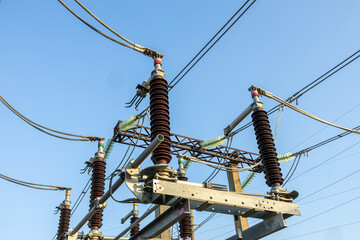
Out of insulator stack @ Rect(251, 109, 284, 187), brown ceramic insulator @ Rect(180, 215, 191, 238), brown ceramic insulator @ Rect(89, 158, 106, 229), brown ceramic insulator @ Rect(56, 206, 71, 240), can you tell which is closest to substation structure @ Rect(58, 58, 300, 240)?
insulator stack @ Rect(251, 109, 284, 187)

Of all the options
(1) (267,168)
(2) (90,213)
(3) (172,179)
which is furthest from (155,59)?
(2) (90,213)

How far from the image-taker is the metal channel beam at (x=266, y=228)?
215 inches

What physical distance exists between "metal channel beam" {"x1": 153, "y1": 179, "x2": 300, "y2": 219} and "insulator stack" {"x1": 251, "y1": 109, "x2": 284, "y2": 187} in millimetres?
538

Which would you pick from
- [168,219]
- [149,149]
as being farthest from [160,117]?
[168,219]

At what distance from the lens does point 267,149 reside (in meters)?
6.39

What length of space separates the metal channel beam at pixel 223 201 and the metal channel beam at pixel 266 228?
0.09m

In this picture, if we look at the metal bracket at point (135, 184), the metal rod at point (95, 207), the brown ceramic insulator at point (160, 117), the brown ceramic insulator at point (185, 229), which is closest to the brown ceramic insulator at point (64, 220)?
the metal rod at point (95, 207)

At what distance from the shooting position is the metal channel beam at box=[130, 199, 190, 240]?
4762 millimetres

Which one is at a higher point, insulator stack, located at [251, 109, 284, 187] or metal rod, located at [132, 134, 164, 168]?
insulator stack, located at [251, 109, 284, 187]

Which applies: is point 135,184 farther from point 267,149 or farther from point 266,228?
point 267,149

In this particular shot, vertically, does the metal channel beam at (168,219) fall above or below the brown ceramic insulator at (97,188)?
below

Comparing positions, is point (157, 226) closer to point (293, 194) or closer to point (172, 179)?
point (172, 179)

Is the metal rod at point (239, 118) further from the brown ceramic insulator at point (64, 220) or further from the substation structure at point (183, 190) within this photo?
the brown ceramic insulator at point (64, 220)

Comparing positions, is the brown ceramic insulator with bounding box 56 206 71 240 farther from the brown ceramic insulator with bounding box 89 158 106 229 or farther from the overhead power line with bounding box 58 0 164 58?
the overhead power line with bounding box 58 0 164 58
